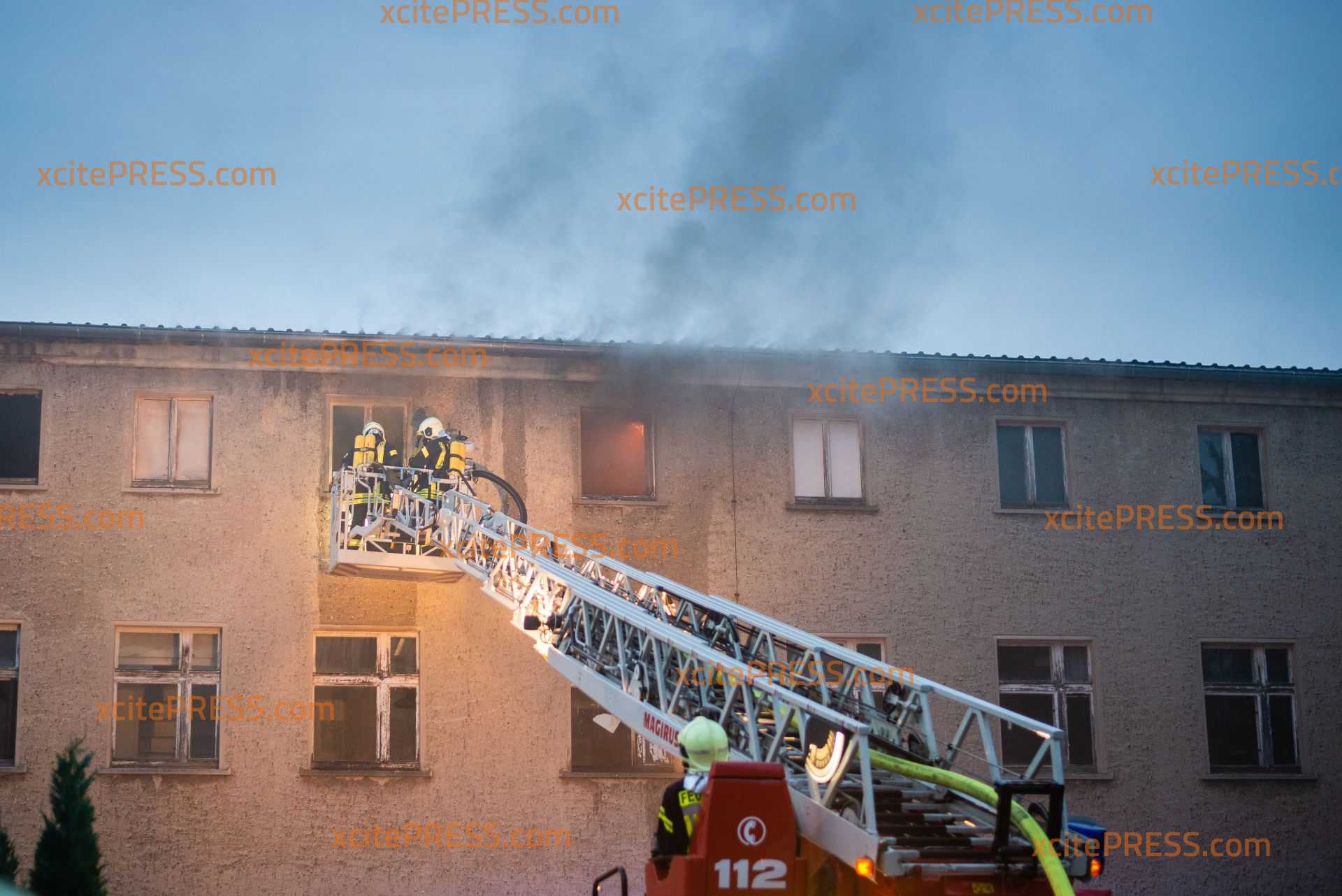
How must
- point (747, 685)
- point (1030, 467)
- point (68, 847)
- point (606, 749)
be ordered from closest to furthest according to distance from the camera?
1. point (747, 685)
2. point (68, 847)
3. point (606, 749)
4. point (1030, 467)

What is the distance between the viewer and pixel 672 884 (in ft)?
24.1

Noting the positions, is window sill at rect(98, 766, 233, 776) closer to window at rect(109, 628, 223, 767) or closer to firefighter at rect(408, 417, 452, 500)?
window at rect(109, 628, 223, 767)

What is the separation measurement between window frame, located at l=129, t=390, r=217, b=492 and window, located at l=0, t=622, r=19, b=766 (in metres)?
1.87

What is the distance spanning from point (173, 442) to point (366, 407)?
1979 millimetres

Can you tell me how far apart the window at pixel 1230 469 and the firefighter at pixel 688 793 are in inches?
427

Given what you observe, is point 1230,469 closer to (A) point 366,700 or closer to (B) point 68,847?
(A) point 366,700

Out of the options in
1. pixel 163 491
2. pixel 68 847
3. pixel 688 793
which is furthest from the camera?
pixel 163 491

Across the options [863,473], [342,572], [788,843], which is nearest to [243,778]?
[342,572]

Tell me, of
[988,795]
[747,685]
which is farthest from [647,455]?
[988,795]

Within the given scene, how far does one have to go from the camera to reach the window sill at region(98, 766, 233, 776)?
14.0 m

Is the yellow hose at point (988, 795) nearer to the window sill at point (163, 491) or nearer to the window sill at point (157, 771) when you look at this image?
the window sill at point (157, 771)

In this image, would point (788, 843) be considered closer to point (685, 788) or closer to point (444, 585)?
point (685, 788)

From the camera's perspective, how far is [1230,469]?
666 inches

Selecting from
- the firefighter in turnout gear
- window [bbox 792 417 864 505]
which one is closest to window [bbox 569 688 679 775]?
the firefighter in turnout gear
